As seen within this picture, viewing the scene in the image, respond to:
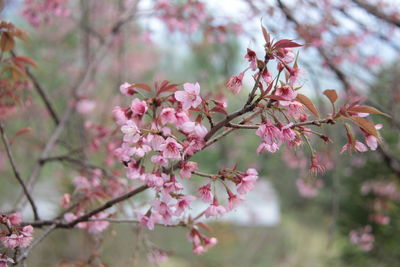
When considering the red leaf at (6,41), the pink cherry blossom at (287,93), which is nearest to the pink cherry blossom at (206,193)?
the pink cherry blossom at (287,93)

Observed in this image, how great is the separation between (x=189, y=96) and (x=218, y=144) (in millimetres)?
3183

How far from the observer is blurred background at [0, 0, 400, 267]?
1864 mm

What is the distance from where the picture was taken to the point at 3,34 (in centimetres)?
101

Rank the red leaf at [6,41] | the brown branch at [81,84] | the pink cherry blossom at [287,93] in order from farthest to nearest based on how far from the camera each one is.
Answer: the brown branch at [81,84]
the red leaf at [6,41]
the pink cherry blossom at [287,93]

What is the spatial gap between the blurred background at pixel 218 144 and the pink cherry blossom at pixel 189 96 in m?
0.12

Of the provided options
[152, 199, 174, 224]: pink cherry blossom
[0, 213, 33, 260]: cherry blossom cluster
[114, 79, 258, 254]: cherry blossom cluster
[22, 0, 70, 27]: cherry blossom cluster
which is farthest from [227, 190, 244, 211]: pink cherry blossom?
[22, 0, 70, 27]: cherry blossom cluster

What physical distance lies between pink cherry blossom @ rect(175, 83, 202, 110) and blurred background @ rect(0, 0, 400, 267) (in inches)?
4.9

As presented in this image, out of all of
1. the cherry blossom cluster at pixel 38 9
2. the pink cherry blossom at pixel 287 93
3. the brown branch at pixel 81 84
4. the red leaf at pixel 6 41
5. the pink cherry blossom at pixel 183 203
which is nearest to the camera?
the pink cherry blossom at pixel 287 93

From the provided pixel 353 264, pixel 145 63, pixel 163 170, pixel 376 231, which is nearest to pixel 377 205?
pixel 376 231

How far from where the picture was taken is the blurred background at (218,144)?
6.12 feet

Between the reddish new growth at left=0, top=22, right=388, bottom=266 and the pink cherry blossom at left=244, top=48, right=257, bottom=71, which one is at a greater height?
the pink cherry blossom at left=244, top=48, right=257, bottom=71

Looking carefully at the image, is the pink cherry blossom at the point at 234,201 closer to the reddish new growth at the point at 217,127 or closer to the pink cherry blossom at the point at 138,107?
the reddish new growth at the point at 217,127

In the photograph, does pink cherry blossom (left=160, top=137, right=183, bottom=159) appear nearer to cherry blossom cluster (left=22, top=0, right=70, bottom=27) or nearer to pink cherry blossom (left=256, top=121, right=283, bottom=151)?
pink cherry blossom (left=256, top=121, right=283, bottom=151)

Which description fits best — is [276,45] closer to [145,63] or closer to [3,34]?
[3,34]
